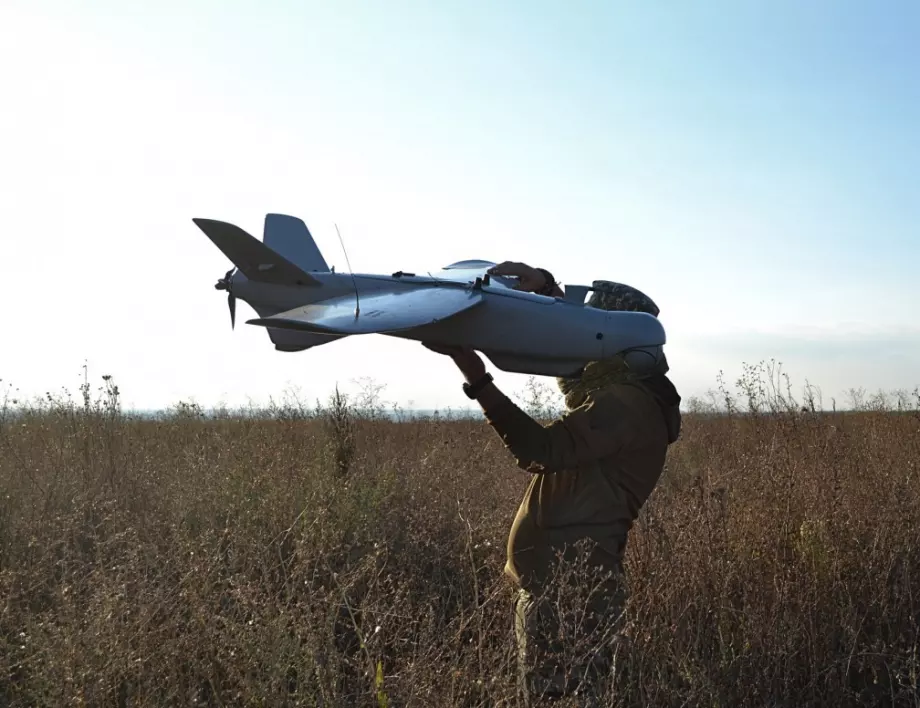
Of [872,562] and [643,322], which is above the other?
[643,322]

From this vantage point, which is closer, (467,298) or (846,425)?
(467,298)

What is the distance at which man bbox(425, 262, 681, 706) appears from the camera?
7.39 feet

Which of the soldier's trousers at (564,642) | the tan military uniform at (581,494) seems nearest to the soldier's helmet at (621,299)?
the tan military uniform at (581,494)

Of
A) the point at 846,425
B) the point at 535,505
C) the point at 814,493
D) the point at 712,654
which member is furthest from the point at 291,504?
the point at 846,425

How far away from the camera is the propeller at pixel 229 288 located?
110 inches

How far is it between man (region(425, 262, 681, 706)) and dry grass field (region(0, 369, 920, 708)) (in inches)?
6.8

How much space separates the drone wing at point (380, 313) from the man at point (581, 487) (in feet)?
0.64

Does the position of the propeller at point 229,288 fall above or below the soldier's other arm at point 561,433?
above

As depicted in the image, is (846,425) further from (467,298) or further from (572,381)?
(467,298)

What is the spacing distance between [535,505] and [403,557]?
1371 mm

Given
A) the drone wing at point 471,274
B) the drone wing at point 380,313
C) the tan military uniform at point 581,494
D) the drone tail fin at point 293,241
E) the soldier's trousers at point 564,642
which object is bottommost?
the soldier's trousers at point 564,642

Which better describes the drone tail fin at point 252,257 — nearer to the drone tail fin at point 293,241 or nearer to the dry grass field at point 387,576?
the drone tail fin at point 293,241

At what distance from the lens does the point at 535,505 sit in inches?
97.1

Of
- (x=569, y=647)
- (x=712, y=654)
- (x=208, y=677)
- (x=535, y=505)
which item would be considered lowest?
(x=712, y=654)
